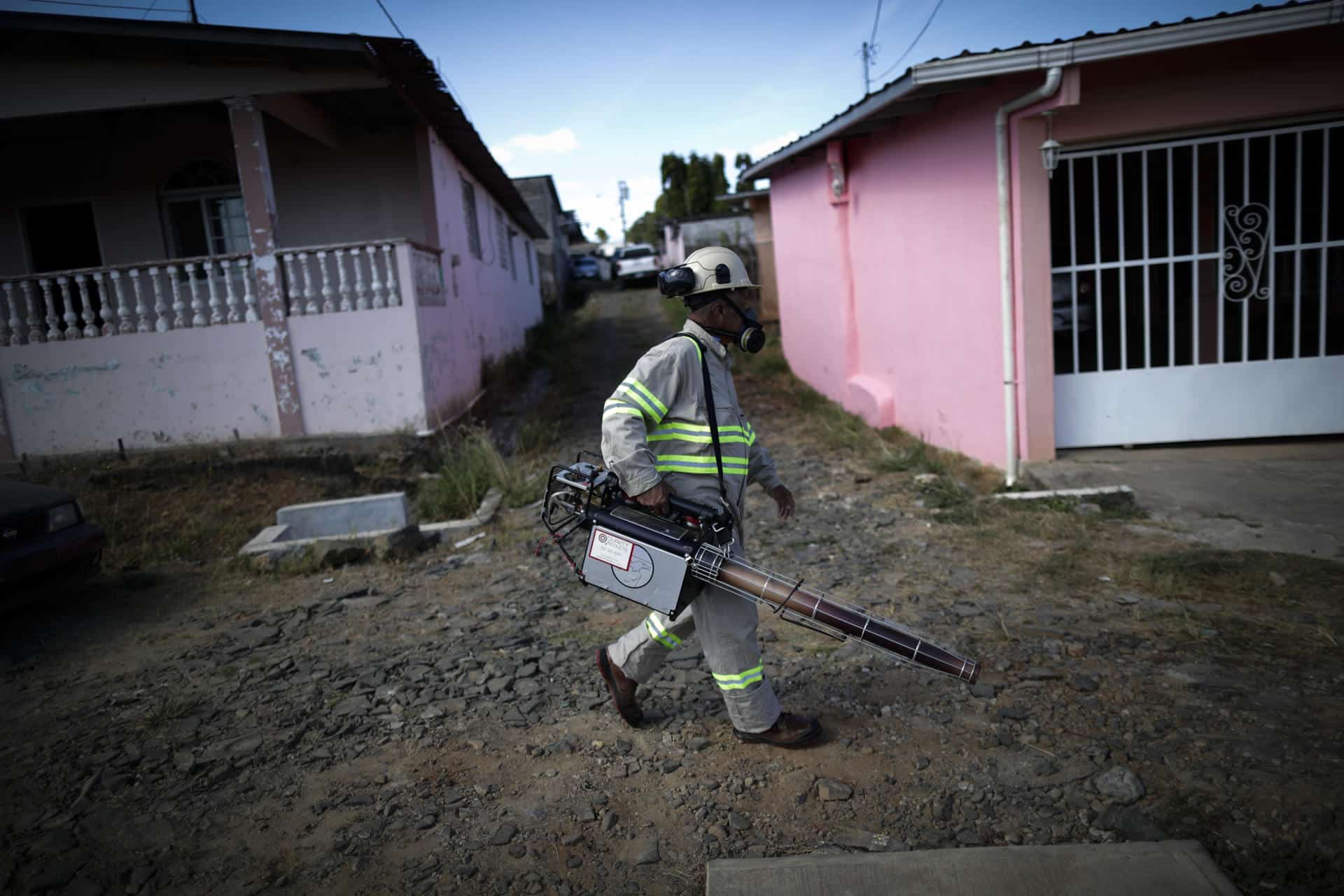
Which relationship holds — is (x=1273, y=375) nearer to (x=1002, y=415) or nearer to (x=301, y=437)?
(x=1002, y=415)

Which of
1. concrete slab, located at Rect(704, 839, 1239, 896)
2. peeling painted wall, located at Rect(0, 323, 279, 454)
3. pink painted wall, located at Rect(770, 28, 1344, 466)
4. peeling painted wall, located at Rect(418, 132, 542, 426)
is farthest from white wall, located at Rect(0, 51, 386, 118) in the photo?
concrete slab, located at Rect(704, 839, 1239, 896)

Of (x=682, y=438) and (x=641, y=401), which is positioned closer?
(x=641, y=401)

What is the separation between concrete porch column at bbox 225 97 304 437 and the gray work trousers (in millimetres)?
6352

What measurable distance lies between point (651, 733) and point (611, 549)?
901 millimetres

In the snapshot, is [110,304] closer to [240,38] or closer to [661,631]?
[240,38]

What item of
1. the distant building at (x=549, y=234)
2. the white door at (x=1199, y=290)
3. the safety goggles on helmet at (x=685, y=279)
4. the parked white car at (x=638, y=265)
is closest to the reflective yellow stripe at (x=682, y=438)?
the safety goggles on helmet at (x=685, y=279)

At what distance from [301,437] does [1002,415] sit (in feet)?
21.0

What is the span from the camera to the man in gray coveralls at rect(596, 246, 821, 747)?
2824 millimetres

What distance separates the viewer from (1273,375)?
616 cm

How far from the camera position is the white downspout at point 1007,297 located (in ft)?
19.4

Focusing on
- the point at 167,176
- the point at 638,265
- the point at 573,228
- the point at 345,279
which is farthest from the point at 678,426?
the point at 573,228

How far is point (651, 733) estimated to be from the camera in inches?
131

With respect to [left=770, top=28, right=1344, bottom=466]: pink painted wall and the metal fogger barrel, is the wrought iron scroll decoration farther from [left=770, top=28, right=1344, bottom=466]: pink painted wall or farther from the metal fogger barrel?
the metal fogger barrel

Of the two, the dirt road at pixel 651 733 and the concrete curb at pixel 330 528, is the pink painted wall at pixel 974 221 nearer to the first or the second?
the dirt road at pixel 651 733
